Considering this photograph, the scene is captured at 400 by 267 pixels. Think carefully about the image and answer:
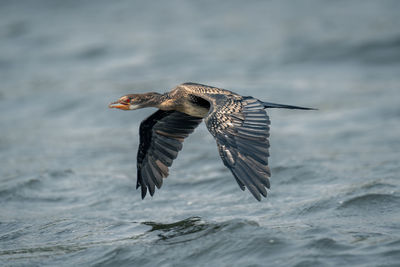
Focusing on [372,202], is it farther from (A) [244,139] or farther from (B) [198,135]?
(B) [198,135]

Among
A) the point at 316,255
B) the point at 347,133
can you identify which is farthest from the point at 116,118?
the point at 316,255

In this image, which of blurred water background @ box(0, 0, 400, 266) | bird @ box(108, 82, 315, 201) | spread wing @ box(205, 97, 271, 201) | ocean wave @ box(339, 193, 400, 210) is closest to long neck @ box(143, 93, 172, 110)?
bird @ box(108, 82, 315, 201)

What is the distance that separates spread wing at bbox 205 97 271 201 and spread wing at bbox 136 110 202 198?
128cm

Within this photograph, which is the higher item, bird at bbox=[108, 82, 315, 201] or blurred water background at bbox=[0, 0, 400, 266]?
bird at bbox=[108, 82, 315, 201]

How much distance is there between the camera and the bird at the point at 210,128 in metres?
5.86

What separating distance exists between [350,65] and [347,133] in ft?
12.7

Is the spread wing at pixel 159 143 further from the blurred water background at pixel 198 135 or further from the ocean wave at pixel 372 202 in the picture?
the ocean wave at pixel 372 202

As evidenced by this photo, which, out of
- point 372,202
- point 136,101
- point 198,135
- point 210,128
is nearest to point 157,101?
point 136,101

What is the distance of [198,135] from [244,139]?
210 inches

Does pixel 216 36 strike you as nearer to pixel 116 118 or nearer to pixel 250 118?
pixel 116 118

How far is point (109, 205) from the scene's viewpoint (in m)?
8.35

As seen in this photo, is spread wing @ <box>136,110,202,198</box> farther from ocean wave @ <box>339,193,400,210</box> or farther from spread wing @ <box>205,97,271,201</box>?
ocean wave @ <box>339,193,400,210</box>

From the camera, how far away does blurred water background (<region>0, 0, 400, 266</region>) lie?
22.0 feet

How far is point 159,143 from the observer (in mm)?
7848
